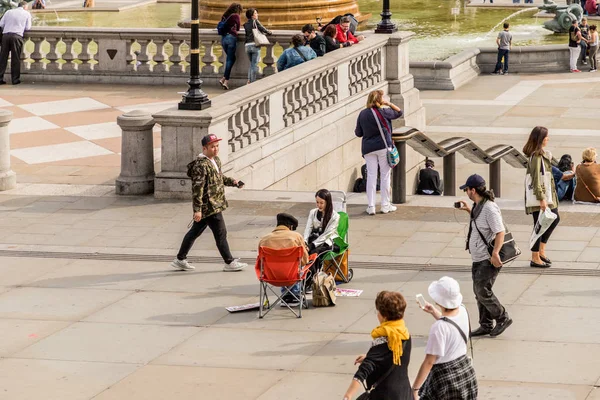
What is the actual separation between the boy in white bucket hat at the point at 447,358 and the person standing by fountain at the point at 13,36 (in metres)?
18.1

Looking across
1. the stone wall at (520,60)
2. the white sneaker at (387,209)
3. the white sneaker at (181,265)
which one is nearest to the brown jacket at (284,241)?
the white sneaker at (181,265)

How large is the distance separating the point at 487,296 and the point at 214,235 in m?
3.46

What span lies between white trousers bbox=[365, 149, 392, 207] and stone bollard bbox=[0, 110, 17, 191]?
4.98 metres

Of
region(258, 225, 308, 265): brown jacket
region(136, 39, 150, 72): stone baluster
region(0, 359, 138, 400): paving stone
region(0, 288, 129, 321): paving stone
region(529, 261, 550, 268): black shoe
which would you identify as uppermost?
region(136, 39, 150, 72): stone baluster

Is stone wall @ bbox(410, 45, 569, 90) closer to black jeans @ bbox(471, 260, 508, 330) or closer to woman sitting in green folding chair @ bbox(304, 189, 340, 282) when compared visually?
woman sitting in green folding chair @ bbox(304, 189, 340, 282)

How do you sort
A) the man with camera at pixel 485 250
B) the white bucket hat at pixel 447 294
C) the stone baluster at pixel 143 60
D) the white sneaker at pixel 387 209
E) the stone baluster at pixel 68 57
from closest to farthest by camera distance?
1. the white bucket hat at pixel 447 294
2. the man with camera at pixel 485 250
3. the white sneaker at pixel 387 209
4. the stone baluster at pixel 143 60
5. the stone baluster at pixel 68 57

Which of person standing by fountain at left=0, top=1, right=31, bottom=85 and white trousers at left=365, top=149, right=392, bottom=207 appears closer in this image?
white trousers at left=365, top=149, right=392, bottom=207

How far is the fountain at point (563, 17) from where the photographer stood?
39594 millimetres

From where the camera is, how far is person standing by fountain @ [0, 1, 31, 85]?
84.6 ft

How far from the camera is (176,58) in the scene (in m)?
25.8

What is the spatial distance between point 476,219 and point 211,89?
14033 millimetres

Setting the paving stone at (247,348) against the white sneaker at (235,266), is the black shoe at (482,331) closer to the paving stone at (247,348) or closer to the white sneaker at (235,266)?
the paving stone at (247,348)

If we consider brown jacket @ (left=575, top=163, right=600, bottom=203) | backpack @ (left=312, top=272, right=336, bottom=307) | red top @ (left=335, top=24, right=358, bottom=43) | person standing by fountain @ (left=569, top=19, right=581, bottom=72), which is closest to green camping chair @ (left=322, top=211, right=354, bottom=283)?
backpack @ (left=312, top=272, right=336, bottom=307)

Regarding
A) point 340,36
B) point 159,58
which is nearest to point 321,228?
point 340,36
